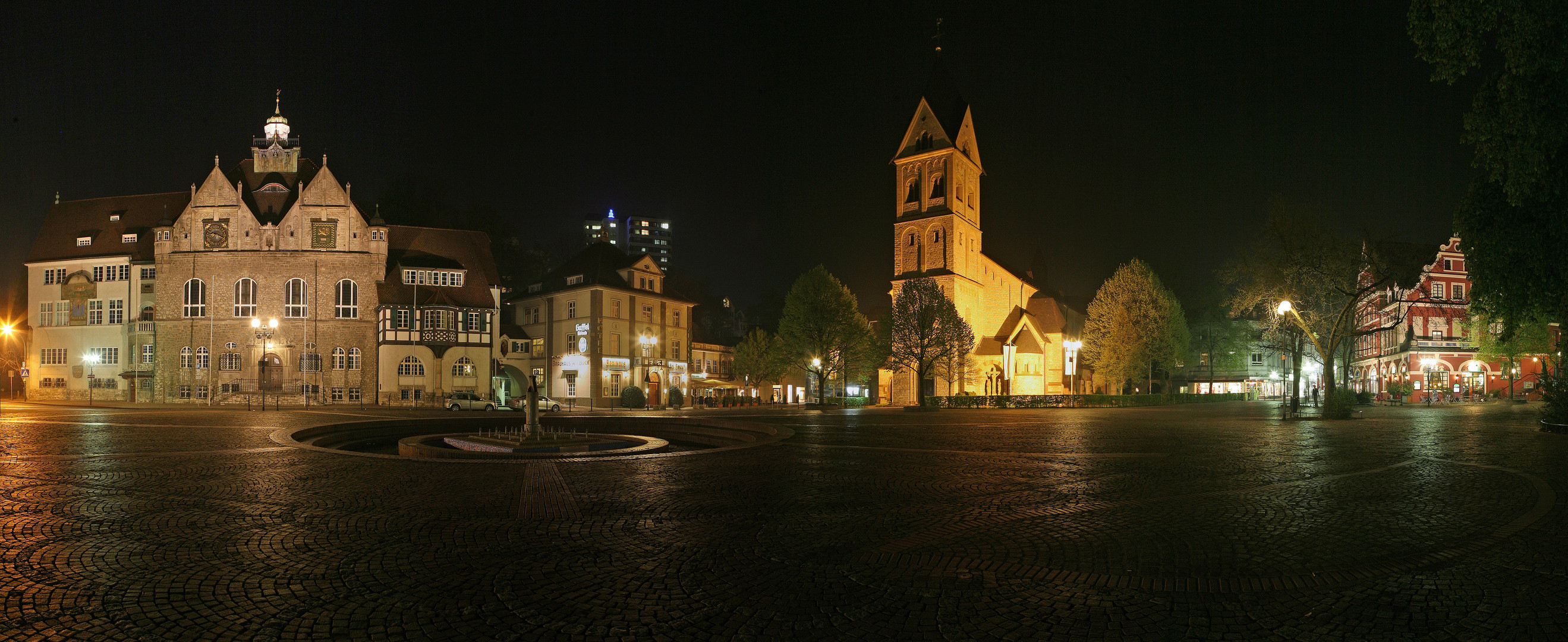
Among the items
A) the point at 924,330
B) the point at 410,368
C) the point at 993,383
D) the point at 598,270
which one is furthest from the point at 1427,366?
the point at 410,368

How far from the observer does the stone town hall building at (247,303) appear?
191 feet

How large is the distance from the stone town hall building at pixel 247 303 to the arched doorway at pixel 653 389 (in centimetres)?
1189

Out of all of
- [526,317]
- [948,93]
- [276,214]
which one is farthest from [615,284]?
[948,93]

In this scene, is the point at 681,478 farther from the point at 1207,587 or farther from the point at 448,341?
the point at 448,341

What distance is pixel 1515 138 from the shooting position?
42.3 feet

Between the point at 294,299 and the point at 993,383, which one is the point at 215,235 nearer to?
the point at 294,299

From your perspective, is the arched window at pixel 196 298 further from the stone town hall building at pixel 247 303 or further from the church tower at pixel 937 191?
the church tower at pixel 937 191

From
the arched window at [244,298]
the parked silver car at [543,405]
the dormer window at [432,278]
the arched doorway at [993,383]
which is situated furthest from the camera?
the arched doorway at [993,383]

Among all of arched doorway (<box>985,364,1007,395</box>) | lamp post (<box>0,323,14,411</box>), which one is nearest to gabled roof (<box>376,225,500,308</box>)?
lamp post (<box>0,323,14,411</box>)

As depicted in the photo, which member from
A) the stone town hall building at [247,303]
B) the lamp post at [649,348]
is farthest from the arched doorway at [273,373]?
the lamp post at [649,348]

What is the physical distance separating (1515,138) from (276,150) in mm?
76029

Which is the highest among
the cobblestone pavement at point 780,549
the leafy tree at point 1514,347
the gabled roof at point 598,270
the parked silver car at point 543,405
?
the gabled roof at point 598,270

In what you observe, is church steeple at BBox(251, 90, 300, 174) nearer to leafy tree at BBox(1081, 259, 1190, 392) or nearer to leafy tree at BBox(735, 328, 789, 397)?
leafy tree at BBox(735, 328, 789, 397)

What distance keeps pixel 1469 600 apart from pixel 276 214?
2782 inches
